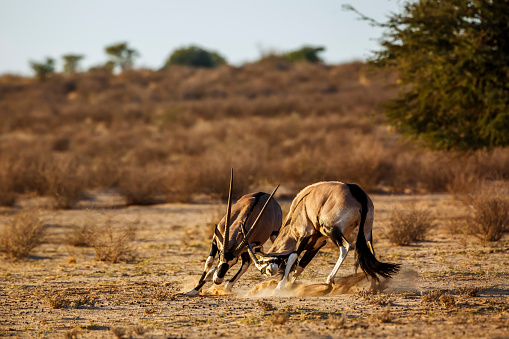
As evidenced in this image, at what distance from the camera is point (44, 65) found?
57500 millimetres

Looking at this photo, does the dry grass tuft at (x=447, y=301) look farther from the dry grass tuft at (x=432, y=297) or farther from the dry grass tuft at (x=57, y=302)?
the dry grass tuft at (x=57, y=302)

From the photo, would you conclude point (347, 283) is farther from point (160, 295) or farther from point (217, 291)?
point (160, 295)

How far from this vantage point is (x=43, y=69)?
57094mm

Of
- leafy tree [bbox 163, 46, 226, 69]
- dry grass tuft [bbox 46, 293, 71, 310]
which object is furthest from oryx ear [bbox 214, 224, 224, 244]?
leafy tree [bbox 163, 46, 226, 69]

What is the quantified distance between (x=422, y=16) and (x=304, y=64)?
44.7m

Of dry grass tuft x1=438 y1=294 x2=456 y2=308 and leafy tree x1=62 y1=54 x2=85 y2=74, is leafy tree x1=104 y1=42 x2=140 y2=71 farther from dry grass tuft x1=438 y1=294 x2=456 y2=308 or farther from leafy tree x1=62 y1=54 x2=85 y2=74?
dry grass tuft x1=438 y1=294 x2=456 y2=308

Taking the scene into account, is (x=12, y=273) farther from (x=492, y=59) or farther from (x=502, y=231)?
(x=492, y=59)

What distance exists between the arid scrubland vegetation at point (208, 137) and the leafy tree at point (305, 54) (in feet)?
16.4

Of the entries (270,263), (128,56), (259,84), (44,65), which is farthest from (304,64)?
(270,263)

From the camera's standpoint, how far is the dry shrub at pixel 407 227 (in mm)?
11484

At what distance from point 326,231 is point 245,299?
4.10 feet

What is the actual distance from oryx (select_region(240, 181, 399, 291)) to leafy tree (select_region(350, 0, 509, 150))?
21.6 feet

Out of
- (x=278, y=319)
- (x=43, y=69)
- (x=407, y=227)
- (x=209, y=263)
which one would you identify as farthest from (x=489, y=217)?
(x=43, y=69)

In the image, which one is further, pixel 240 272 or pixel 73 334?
pixel 240 272
